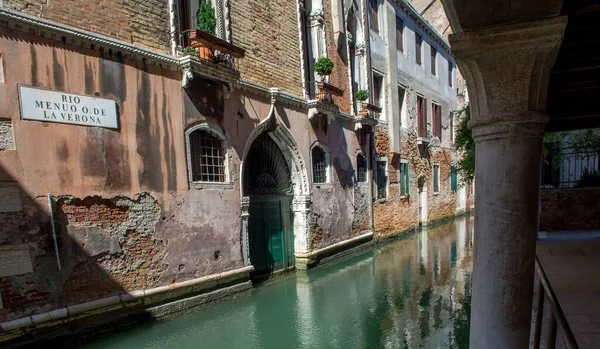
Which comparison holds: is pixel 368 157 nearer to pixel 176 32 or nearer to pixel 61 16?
pixel 176 32

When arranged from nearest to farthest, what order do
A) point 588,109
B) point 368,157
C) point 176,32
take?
point 588,109, point 176,32, point 368,157

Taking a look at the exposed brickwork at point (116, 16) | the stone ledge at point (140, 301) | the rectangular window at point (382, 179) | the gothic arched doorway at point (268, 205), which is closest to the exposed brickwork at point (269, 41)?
the gothic arched doorway at point (268, 205)

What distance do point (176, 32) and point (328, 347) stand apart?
16.7 ft

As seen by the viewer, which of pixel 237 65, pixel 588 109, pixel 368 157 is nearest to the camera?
pixel 588 109

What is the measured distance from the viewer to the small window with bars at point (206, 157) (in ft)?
19.5

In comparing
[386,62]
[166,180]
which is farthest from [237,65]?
[386,62]

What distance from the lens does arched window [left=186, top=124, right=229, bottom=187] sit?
5859 mm

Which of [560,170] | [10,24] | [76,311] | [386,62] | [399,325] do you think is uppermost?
[386,62]

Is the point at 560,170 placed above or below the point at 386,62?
below

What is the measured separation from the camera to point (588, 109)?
17.3 feet

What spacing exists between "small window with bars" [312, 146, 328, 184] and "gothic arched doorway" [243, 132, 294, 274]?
893 millimetres

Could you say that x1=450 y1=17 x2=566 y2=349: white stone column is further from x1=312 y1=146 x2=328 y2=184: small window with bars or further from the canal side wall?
x1=312 y1=146 x2=328 y2=184: small window with bars

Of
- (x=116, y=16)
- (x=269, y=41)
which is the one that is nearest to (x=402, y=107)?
(x=269, y=41)

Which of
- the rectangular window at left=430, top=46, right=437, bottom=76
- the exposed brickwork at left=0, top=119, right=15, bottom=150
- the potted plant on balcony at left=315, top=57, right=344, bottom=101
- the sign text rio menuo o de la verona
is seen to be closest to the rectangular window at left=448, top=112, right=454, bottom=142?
the rectangular window at left=430, top=46, right=437, bottom=76
